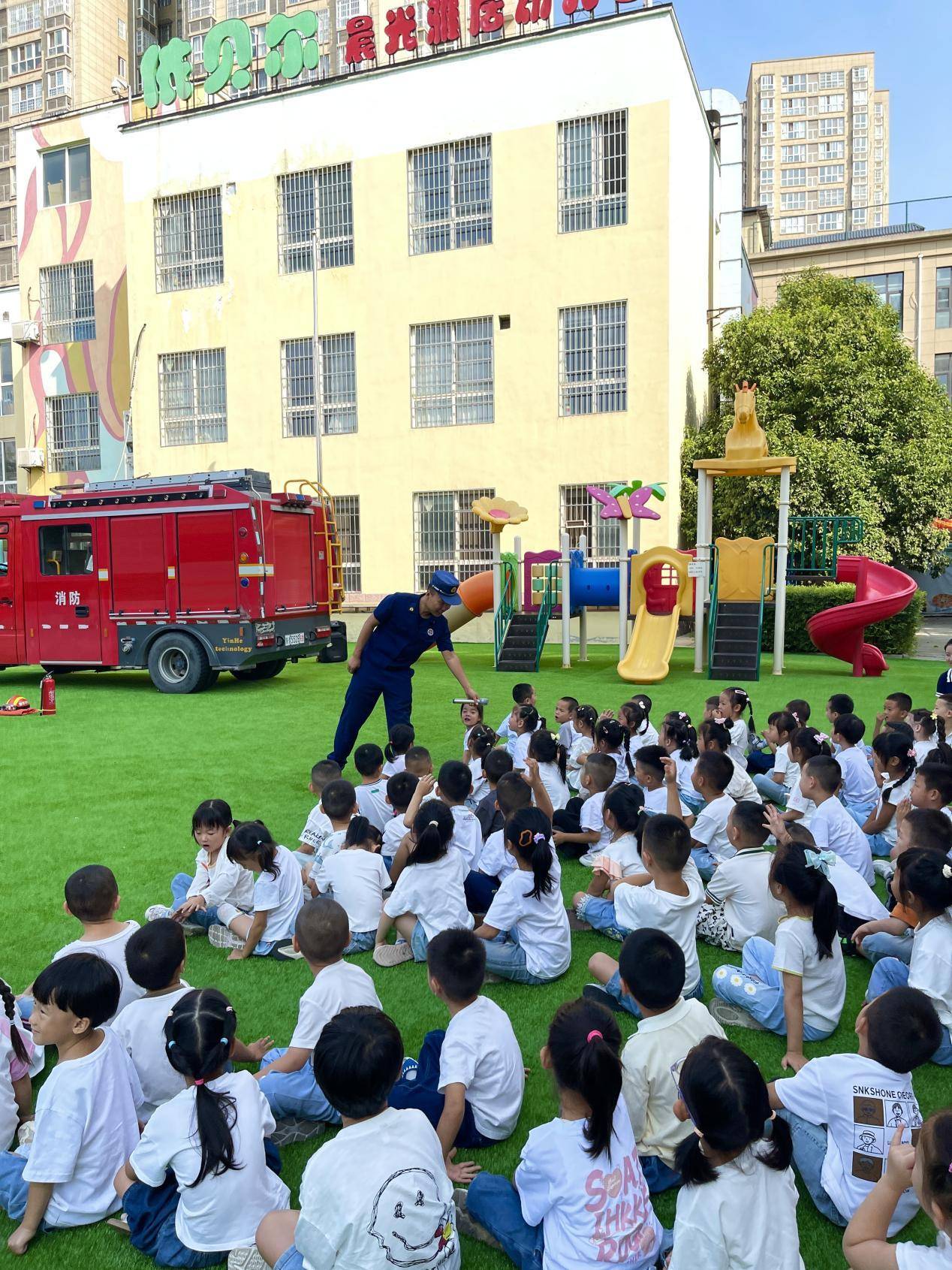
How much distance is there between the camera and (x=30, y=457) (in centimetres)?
2586

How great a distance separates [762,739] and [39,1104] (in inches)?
267

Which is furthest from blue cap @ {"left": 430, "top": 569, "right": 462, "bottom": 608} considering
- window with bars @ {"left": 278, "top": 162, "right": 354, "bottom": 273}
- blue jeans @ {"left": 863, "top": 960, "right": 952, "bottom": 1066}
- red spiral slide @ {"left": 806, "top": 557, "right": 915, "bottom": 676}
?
window with bars @ {"left": 278, "top": 162, "right": 354, "bottom": 273}

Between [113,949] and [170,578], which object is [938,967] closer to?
[113,949]

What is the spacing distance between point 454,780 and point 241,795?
293 centimetres

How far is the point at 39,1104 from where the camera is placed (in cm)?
265

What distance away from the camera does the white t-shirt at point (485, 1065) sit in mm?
2891

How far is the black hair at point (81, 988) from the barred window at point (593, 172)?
19.2 m

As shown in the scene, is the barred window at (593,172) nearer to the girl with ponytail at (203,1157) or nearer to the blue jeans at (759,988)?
the blue jeans at (759,988)

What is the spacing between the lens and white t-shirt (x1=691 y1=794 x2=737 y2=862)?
17.1 ft

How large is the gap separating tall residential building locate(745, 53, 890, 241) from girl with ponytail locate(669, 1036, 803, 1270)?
77.8 m

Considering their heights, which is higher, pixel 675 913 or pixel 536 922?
pixel 675 913

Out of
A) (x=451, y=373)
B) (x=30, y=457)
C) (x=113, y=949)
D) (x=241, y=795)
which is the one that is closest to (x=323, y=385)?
(x=451, y=373)

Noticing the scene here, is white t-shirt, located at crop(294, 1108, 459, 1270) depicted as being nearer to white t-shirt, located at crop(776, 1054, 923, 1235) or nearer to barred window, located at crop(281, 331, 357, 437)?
white t-shirt, located at crop(776, 1054, 923, 1235)

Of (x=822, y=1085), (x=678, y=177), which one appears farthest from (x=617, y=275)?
(x=822, y=1085)
